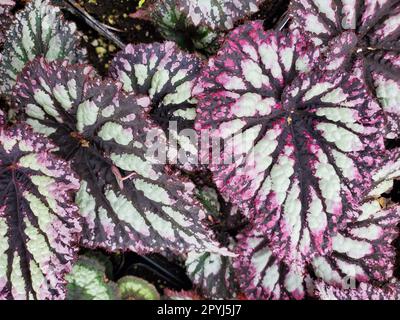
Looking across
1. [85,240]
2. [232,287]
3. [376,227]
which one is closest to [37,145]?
[85,240]

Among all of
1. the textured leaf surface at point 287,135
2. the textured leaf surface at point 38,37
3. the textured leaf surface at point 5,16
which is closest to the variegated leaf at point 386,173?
the textured leaf surface at point 287,135

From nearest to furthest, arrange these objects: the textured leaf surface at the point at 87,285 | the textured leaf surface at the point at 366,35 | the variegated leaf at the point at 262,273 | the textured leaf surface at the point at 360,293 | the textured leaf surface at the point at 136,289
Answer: the textured leaf surface at the point at 366,35
the textured leaf surface at the point at 360,293
the variegated leaf at the point at 262,273
the textured leaf surface at the point at 87,285
the textured leaf surface at the point at 136,289

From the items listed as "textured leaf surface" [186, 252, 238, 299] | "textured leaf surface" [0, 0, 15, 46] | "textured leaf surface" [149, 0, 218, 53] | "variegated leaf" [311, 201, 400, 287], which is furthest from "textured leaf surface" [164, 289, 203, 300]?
"textured leaf surface" [0, 0, 15, 46]

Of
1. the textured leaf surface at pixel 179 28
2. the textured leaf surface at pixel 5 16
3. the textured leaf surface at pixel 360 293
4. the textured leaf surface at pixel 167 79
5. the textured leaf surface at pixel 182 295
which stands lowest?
the textured leaf surface at pixel 360 293

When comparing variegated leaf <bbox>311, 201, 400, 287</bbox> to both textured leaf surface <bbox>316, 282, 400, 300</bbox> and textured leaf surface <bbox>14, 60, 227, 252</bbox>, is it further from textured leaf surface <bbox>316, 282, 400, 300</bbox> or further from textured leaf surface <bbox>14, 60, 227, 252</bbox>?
textured leaf surface <bbox>14, 60, 227, 252</bbox>

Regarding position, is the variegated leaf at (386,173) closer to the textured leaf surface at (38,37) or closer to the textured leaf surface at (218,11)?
the textured leaf surface at (218,11)

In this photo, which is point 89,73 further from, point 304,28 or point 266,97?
point 304,28

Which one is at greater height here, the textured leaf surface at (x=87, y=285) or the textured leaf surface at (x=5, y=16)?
Answer: the textured leaf surface at (x=5, y=16)
